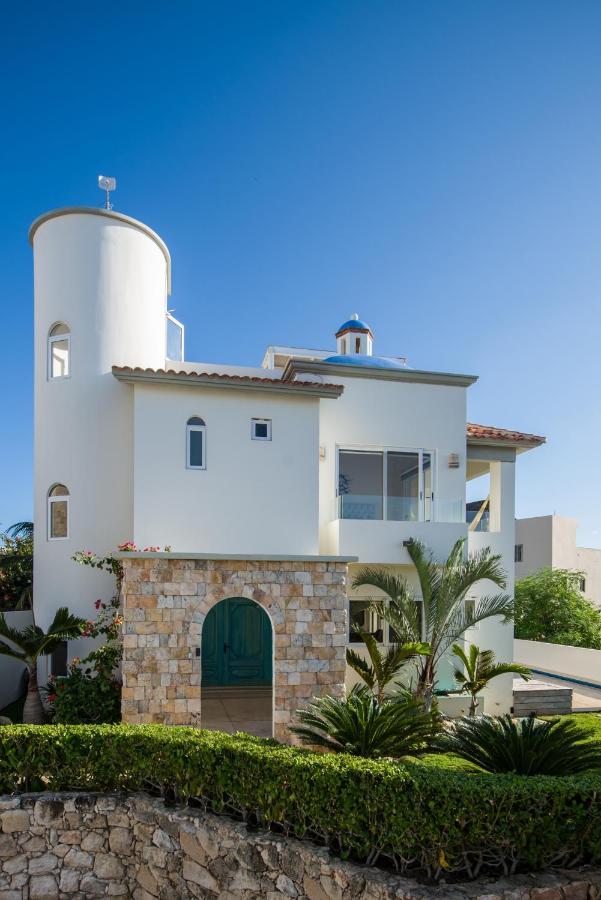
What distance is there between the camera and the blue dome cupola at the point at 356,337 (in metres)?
18.6

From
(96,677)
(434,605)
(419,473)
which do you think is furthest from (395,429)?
(96,677)

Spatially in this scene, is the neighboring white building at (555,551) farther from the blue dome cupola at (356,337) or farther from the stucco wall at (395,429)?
the stucco wall at (395,429)

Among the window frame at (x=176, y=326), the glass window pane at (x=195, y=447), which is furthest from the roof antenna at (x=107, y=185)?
the glass window pane at (x=195, y=447)

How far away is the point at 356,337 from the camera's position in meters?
18.7

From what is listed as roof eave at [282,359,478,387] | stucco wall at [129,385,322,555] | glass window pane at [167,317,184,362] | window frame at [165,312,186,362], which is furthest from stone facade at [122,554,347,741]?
glass window pane at [167,317,184,362]

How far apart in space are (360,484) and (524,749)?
27.0 ft

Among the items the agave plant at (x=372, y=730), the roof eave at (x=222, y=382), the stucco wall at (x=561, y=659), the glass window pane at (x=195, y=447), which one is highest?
the roof eave at (x=222, y=382)

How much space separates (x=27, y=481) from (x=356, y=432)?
8.32 meters

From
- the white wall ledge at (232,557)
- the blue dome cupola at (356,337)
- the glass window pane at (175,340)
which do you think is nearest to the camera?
the white wall ledge at (232,557)

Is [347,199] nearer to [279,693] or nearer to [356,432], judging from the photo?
[356,432]

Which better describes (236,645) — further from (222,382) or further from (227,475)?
(222,382)

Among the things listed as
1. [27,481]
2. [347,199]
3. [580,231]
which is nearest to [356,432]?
[347,199]

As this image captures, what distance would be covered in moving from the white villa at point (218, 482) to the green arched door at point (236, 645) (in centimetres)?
4

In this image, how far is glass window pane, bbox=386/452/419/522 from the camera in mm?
14508
